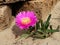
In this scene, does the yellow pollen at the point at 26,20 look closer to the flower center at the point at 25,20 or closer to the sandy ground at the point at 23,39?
the flower center at the point at 25,20

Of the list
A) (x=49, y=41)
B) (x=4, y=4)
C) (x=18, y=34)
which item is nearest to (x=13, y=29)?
(x=18, y=34)

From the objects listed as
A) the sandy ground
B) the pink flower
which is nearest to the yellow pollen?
the pink flower

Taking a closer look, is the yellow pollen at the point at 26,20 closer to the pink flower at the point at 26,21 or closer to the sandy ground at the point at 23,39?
the pink flower at the point at 26,21

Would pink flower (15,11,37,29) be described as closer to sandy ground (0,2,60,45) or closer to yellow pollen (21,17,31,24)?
yellow pollen (21,17,31,24)

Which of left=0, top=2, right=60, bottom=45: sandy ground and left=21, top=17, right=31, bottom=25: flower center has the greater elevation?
left=21, top=17, right=31, bottom=25: flower center

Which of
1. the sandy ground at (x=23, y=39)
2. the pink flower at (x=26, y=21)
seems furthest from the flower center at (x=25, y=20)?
the sandy ground at (x=23, y=39)

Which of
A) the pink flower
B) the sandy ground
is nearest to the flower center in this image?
the pink flower

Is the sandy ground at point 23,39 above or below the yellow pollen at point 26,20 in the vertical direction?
below

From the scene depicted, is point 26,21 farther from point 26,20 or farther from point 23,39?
point 23,39

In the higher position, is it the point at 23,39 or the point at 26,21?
the point at 26,21

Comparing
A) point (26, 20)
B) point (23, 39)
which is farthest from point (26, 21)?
point (23, 39)

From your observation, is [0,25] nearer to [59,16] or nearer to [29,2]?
[29,2]
